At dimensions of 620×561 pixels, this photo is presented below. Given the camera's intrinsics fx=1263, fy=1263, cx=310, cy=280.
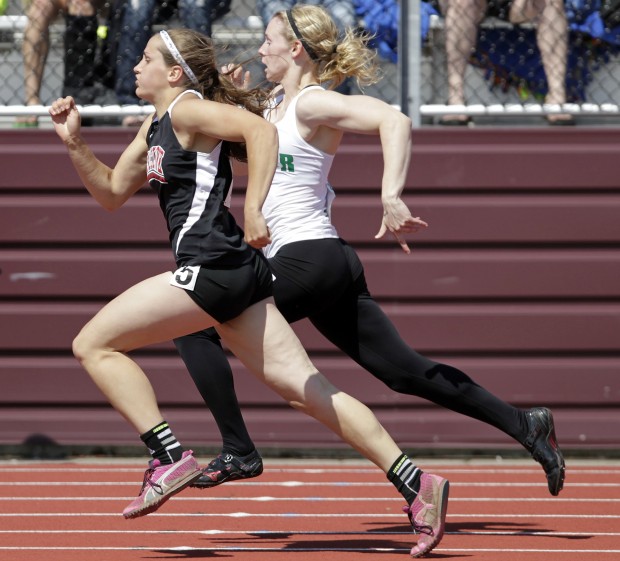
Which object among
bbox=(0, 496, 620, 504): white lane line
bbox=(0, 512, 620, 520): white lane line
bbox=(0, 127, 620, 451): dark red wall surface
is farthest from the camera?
bbox=(0, 127, 620, 451): dark red wall surface

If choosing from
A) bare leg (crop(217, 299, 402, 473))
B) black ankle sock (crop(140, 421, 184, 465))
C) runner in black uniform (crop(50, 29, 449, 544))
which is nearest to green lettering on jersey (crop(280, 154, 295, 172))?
runner in black uniform (crop(50, 29, 449, 544))

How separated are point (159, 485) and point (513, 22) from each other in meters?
4.22

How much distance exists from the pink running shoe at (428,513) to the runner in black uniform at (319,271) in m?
0.52

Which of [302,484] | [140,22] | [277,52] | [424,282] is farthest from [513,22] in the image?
[302,484]

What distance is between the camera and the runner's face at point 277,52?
201 inches

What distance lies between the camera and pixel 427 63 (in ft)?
24.9

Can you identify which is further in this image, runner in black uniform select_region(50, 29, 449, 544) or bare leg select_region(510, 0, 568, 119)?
bare leg select_region(510, 0, 568, 119)

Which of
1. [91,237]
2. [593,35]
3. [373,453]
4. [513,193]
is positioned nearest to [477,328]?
[513,193]

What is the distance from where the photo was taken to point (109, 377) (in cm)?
446

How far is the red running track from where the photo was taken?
481 centimetres

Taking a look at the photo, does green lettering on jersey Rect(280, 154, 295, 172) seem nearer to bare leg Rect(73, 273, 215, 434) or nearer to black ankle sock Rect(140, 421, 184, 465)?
bare leg Rect(73, 273, 215, 434)

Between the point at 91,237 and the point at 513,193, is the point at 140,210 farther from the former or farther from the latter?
the point at 513,193

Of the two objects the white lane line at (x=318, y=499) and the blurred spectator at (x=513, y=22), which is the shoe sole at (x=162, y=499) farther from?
the blurred spectator at (x=513, y=22)

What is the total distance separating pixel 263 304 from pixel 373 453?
694mm
